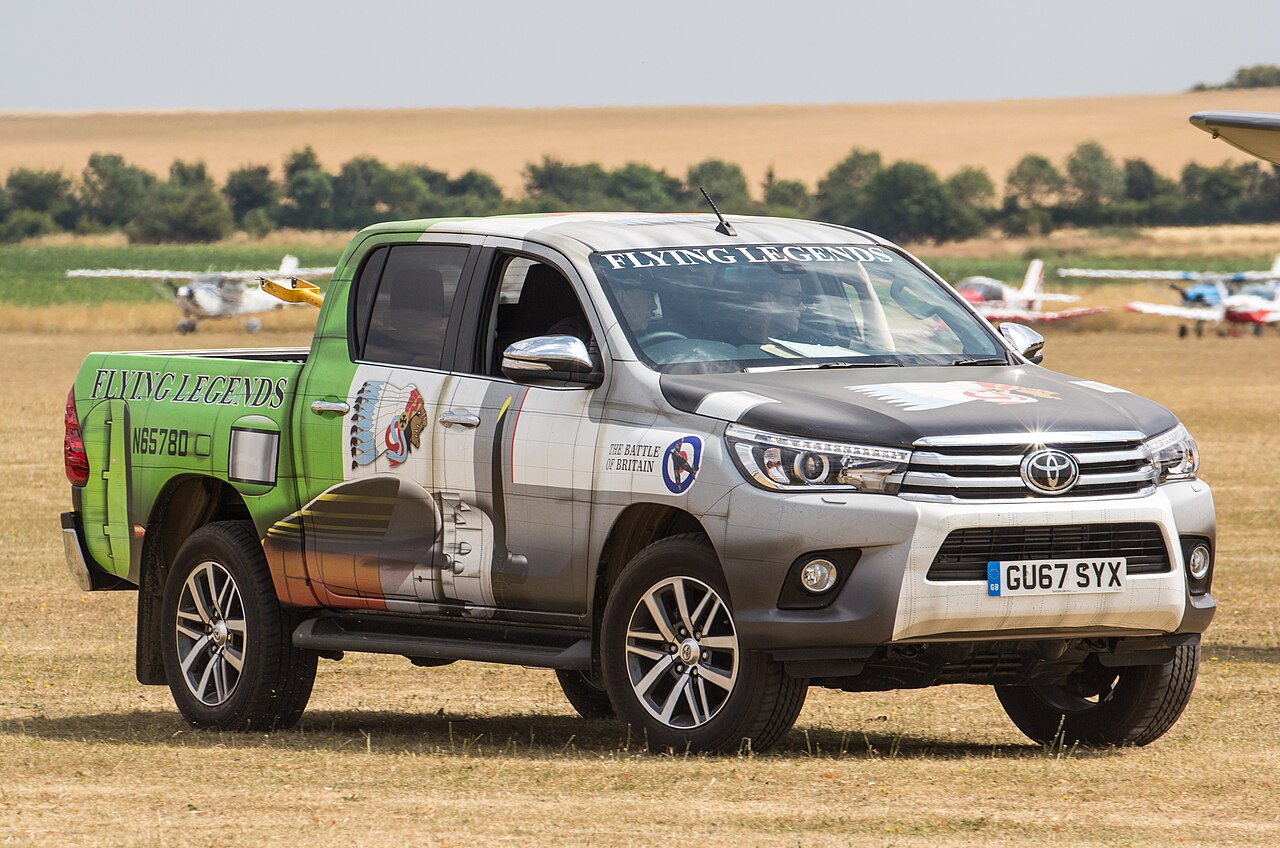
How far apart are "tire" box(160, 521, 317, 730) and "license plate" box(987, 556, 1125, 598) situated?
310 centimetres

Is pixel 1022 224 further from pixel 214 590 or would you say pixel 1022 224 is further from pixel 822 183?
pixel 214 590

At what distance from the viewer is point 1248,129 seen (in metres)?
13.7

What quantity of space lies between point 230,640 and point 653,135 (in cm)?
13718

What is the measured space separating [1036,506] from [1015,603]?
0.32m

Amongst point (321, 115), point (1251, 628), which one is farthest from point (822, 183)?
point (1251, 628)

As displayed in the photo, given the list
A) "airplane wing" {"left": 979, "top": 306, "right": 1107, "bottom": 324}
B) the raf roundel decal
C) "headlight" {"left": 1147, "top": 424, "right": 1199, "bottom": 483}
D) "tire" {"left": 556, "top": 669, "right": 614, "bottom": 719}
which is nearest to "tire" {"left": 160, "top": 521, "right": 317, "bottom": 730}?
"tire" {"left": 556, "top": 669, "right": 614, "bottom": 719}

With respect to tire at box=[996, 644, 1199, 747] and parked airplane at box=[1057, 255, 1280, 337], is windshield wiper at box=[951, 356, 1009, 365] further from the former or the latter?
parked airplane at box=[1057, 255, 1280, 337]

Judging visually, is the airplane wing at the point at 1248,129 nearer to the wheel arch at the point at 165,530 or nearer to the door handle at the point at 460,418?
the door handle at the point at 460,418

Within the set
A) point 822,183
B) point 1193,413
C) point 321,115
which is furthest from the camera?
point 321,115

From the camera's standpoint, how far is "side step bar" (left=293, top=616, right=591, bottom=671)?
855 centimetres

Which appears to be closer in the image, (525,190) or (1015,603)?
(1015,603)

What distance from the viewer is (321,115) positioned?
15400 centimetres

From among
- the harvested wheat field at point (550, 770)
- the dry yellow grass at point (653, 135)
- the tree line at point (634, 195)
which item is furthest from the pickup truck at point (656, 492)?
the dry yellow grass at point (653, 135)

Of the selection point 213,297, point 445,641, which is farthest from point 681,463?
point 213,297
